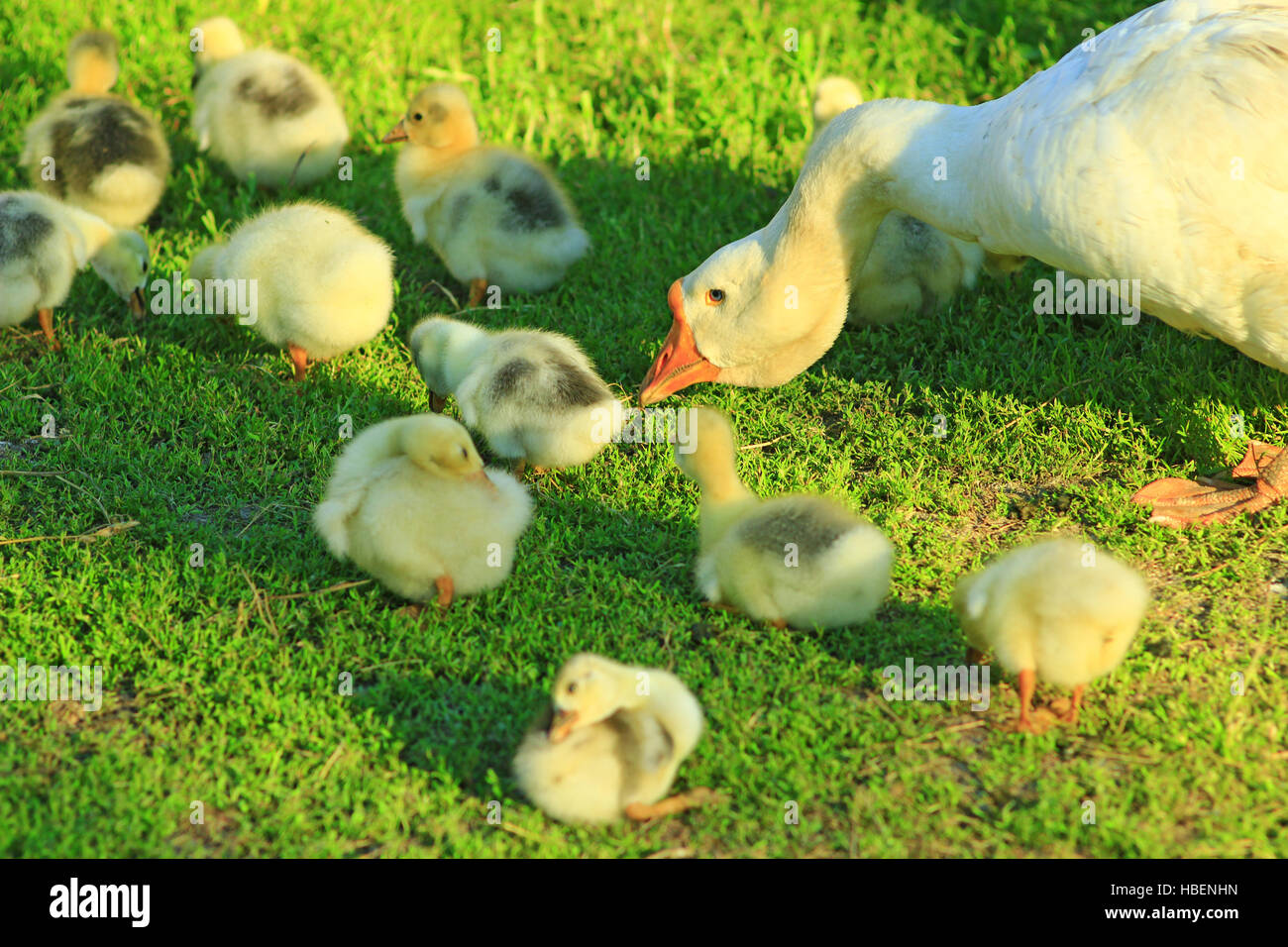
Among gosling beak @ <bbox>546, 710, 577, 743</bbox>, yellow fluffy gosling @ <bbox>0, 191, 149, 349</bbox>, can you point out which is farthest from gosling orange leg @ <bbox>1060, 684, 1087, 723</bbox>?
yellow fluffy gosling @ <bbox>0, 191, 149, 349</bbox>

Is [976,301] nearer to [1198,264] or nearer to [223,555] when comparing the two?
[1198,264]

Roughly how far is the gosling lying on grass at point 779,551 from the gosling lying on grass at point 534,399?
0.65 m

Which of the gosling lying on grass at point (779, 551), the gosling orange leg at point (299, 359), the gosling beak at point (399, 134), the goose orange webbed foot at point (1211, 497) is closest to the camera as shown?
Answer: the gosling lying on grass at point (779, 551)

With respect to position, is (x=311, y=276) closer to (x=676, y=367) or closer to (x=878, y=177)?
(x=676, y=367)

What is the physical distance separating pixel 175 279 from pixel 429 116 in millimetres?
1729

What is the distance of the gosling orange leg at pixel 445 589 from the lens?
4996mm

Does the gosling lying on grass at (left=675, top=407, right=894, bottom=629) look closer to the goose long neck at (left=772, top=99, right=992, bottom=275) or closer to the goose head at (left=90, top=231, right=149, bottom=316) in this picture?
the goose long neck at (left=772, top=99, right=992, bottom=275)

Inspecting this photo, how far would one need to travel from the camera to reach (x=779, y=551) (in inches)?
185

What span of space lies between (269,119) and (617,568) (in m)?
4.31

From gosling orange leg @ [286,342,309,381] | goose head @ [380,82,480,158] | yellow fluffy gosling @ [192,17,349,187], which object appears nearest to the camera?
gosling orange leg @ [286,342,309,381]

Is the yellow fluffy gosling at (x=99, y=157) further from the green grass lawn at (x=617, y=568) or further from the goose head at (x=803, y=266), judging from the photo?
the goose head at (x=803, y=266)

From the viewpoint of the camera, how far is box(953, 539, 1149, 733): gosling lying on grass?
167 inches

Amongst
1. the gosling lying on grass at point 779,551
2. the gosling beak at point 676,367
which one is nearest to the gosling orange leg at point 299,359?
the gosling beak at point 676,367

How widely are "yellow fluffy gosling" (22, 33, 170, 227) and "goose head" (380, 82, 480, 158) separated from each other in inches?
60.7
